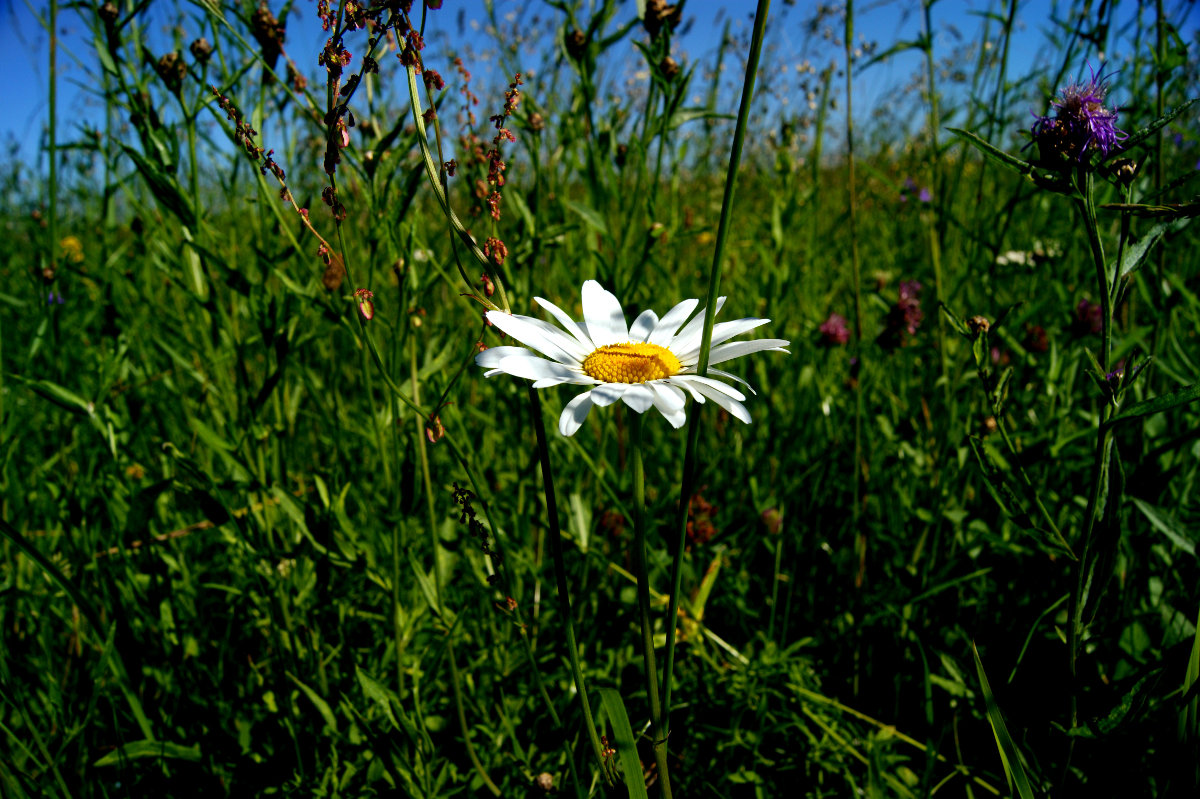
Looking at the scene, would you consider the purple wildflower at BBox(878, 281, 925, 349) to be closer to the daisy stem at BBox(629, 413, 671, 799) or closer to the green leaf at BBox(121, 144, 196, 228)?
the daisy stem at BBox(629, 413, 671, 799)

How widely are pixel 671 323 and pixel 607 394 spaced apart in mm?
318

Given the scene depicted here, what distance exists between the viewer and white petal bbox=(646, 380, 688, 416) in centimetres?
66

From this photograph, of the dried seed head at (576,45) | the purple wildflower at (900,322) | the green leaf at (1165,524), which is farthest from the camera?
the purple wildflower at (900,322)

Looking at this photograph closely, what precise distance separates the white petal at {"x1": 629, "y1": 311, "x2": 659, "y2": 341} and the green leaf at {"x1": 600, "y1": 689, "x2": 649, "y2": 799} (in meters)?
0.48

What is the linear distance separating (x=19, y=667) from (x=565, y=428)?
139cm

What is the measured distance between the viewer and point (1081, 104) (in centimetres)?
73

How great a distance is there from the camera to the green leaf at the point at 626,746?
65 centimetres

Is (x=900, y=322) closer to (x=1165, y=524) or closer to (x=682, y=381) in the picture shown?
(x=1165, y=524)

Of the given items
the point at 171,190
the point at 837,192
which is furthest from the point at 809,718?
the point at 837,192

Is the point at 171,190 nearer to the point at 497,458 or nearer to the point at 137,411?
the point at 137,411

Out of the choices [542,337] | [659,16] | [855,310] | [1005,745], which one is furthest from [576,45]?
[1005,745]

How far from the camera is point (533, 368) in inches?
27.8

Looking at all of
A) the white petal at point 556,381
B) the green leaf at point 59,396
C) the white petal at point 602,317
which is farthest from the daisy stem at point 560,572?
the green leaf at point 59,396

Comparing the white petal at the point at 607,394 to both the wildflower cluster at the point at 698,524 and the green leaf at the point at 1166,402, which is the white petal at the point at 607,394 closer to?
the green leaf at the point at 1166,402
